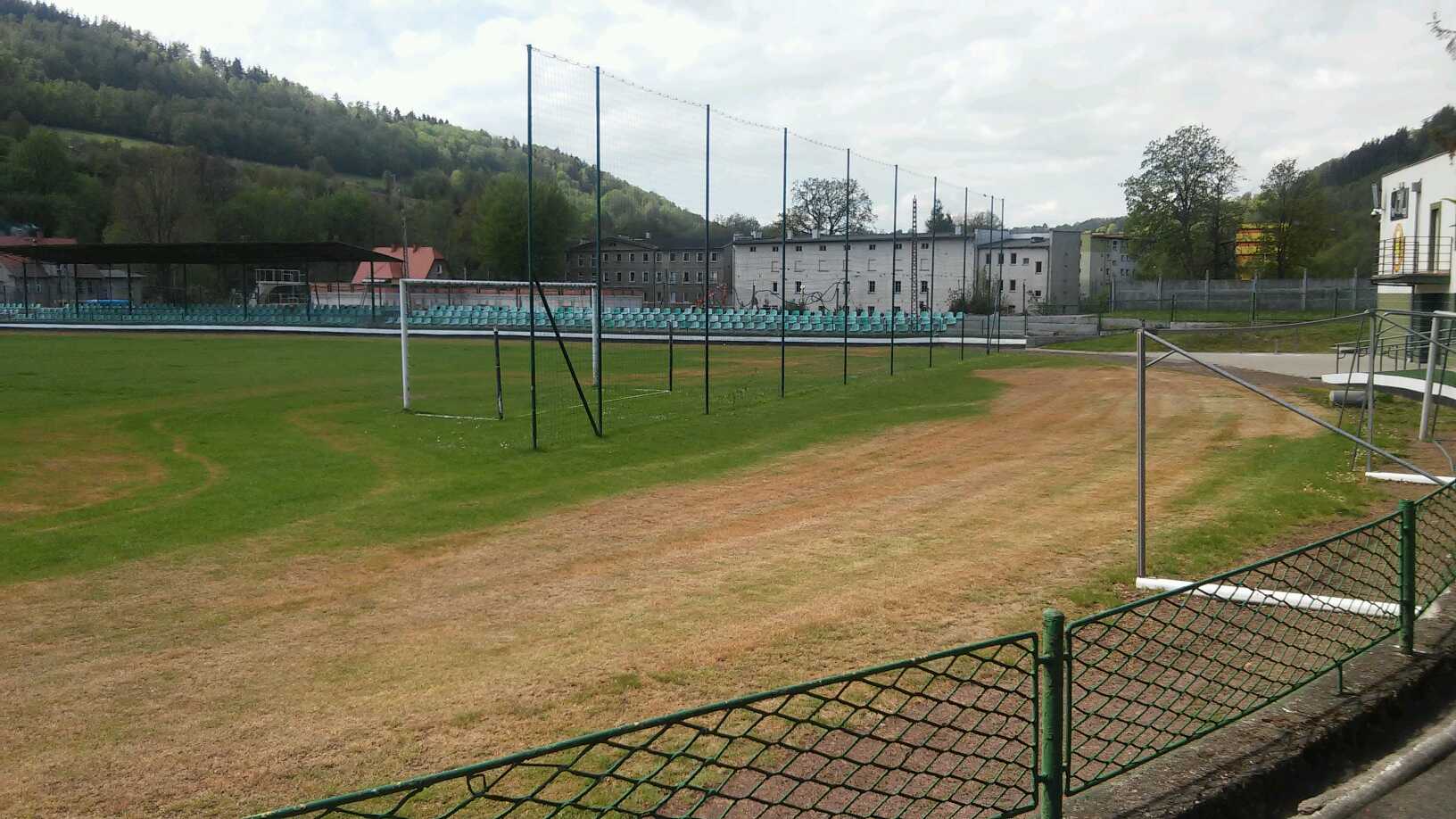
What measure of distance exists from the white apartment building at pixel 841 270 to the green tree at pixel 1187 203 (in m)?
12.5

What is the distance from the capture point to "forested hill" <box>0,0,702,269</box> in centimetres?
9288

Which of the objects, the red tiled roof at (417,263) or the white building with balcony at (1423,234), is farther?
the red tiled roof at (417,263)

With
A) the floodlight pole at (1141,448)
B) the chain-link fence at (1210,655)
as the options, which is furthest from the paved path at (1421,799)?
the floodlight pole at (1141,448)

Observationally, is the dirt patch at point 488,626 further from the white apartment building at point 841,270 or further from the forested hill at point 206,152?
the white apartment building at point 841,270

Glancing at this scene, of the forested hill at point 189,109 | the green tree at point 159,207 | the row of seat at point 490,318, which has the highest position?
the forested hill at point 189,109

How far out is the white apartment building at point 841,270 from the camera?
64.5m

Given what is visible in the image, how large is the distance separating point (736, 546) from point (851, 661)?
298cm

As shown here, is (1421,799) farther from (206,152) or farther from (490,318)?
(206,152)

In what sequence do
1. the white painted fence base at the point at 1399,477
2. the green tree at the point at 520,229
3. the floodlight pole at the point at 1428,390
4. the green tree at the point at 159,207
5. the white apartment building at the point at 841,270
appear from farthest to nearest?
1. the green tree at the point at 159,207
2. the white apartment building at the point at 841,270
3. the green tree at the point at 520,229
4. the floodlight pole at the point at 1428,390
5. the white painted fence base at the point at 1399,477

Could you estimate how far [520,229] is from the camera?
51.0 m

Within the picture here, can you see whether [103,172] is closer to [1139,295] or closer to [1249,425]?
[1139,295]

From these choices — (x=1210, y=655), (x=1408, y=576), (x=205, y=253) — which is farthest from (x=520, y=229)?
(x=1408, y=576)

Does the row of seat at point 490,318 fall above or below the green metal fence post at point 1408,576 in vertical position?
above

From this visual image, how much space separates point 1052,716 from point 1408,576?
298 cm
